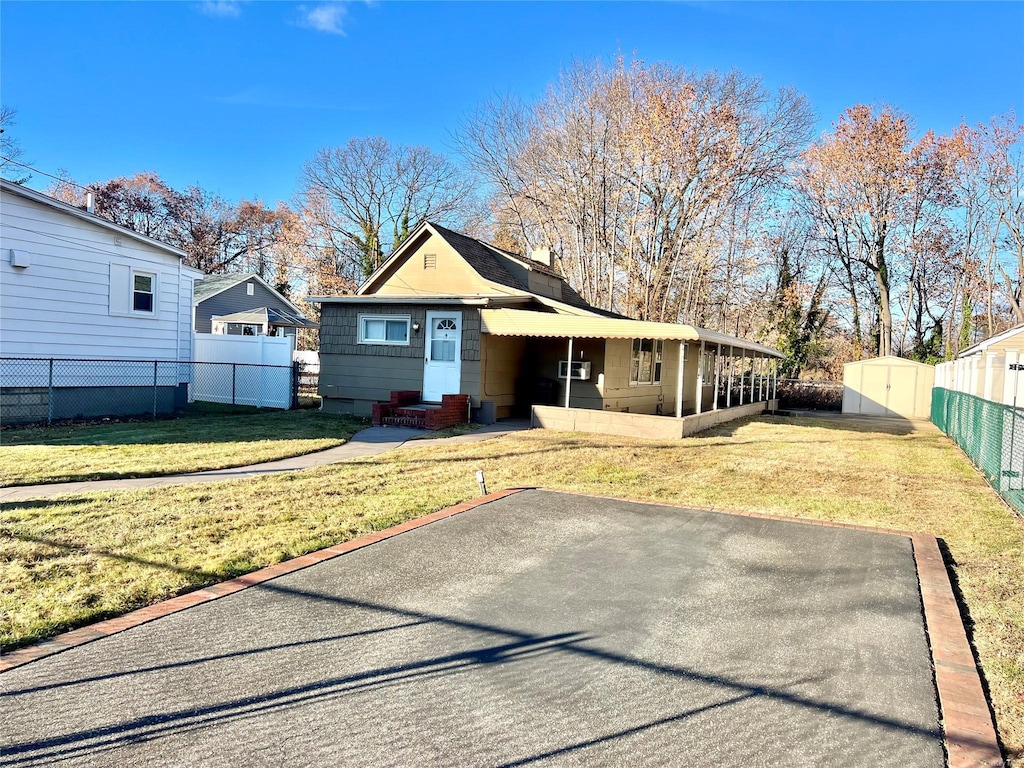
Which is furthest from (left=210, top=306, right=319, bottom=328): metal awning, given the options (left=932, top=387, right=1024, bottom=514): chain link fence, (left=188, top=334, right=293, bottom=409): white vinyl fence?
(left=932, top=387, right=1024, bottom=514): chain link fence

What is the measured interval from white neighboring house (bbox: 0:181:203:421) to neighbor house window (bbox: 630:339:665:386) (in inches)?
439

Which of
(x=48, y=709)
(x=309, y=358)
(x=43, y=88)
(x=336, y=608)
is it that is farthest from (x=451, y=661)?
(x=309, y=358)

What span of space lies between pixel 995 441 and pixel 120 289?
16.4 metres

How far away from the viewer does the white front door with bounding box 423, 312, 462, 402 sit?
1501 centimetres

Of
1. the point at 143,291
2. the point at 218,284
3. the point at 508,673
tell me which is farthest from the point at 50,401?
the point at 218,284

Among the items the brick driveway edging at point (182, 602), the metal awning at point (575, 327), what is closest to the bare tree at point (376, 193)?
the metal awning at point (575, 327)

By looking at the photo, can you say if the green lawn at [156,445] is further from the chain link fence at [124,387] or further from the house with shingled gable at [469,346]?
the house with shingled gable at [469,346]

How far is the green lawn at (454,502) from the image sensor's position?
4043mm

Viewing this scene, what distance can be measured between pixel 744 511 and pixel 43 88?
73.9 feet

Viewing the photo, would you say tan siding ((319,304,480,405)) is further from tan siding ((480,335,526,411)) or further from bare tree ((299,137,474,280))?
bare tree ((299,137,474,280))

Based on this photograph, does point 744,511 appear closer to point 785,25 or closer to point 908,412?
point 785,25

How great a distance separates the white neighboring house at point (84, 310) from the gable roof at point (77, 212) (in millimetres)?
20

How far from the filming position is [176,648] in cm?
339

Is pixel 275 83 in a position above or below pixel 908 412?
above
